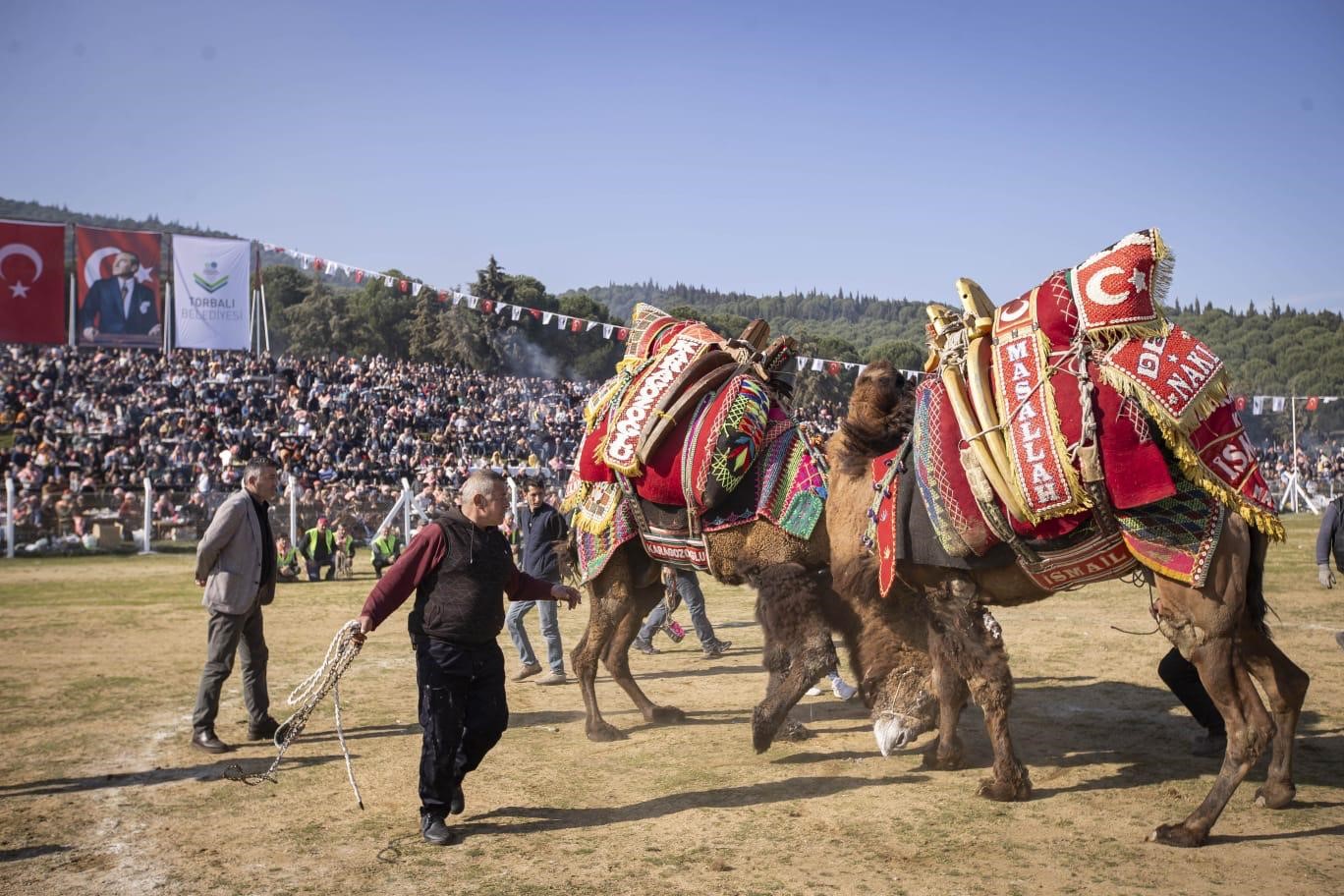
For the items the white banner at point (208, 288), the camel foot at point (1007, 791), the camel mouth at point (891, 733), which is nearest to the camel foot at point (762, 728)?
the camel mouth at point (891, 733)

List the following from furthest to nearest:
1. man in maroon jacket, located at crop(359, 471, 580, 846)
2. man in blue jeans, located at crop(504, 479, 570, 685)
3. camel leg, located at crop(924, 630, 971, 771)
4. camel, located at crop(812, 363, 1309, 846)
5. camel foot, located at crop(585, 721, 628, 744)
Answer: man in blue jeans, located at crop(504, 479, 570, 685), camel foot, located at crop(585, 721, 628, 744), camel leg, located at crop(924, 630, 971, 771), man in maroon jacket, located at crop(359, 471, 580, 846), camel, located at crop(812, 363, 1309, 846)

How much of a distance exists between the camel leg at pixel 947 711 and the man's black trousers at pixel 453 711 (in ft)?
9.00

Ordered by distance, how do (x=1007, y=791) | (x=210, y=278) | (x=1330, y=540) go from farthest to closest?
(x=210, y=278) → (x=1330, y=540) → (x=1007, y=791)

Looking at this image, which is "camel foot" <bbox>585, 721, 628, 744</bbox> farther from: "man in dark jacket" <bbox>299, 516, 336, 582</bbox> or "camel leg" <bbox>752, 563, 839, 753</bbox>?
"man in dark jacket" <bbox>299, 516, 336, 582</bbox>

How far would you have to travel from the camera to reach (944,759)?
256 inches

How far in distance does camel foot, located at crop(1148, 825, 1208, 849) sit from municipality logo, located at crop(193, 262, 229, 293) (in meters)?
32.7

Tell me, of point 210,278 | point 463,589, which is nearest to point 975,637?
point 463,589

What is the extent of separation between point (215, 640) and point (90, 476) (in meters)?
21.5

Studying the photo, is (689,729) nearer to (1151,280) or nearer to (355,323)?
(1151,280)

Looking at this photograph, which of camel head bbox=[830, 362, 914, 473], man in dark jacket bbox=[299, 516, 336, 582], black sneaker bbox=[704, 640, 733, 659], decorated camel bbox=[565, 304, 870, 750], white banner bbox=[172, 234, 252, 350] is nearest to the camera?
decorated camel bbox=[565, 304, 870, 750]

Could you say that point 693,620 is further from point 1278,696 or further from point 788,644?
point 1278,696

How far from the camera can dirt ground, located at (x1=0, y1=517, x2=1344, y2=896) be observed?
15.8 feet

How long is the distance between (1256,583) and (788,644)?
2710mm

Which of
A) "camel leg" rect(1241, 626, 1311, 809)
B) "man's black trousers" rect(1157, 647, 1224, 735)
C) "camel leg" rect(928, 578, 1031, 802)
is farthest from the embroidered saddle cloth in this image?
"man's black trousers" rect(1157, 647, 1224, 735)
